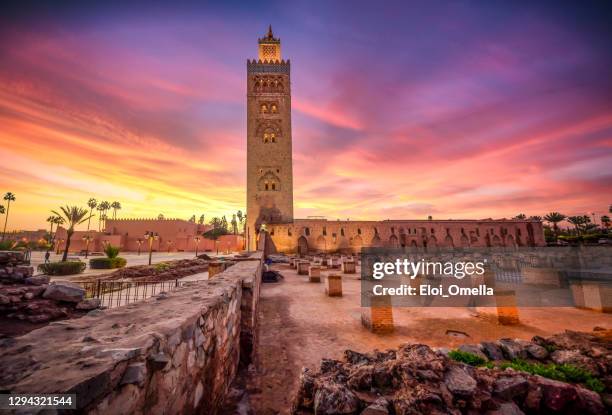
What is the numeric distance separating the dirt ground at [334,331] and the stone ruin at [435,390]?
1.01 m

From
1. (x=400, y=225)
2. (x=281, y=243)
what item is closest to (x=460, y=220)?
(x=400, y=225)

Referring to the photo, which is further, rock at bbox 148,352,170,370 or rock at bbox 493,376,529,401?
rock at bbox 493,376,529,401

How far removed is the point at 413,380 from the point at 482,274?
7782 mm

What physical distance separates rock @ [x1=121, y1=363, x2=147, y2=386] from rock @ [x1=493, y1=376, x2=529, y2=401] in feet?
10.6

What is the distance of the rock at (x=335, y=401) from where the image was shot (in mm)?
2248

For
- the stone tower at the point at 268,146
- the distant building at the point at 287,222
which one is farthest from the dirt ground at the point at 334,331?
the stone tower at the point at 268,146

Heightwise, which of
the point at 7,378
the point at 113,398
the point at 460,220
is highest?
the point at 460,220

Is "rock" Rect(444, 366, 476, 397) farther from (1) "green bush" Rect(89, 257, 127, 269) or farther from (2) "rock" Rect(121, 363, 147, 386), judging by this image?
(1) "green bush" Rect(89, 257, 127, 269)

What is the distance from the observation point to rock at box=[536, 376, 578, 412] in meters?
2.48

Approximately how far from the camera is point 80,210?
2498 centimetres

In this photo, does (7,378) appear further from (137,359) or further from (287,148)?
(287,148)

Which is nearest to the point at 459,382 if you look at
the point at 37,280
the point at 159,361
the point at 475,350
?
the point at 475,350

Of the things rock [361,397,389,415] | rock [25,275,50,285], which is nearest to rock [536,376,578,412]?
rock [361,397,389,415]

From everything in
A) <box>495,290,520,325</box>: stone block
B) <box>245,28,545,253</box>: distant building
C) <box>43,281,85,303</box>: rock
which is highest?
<box>245,28,545,253</box>: distant building
